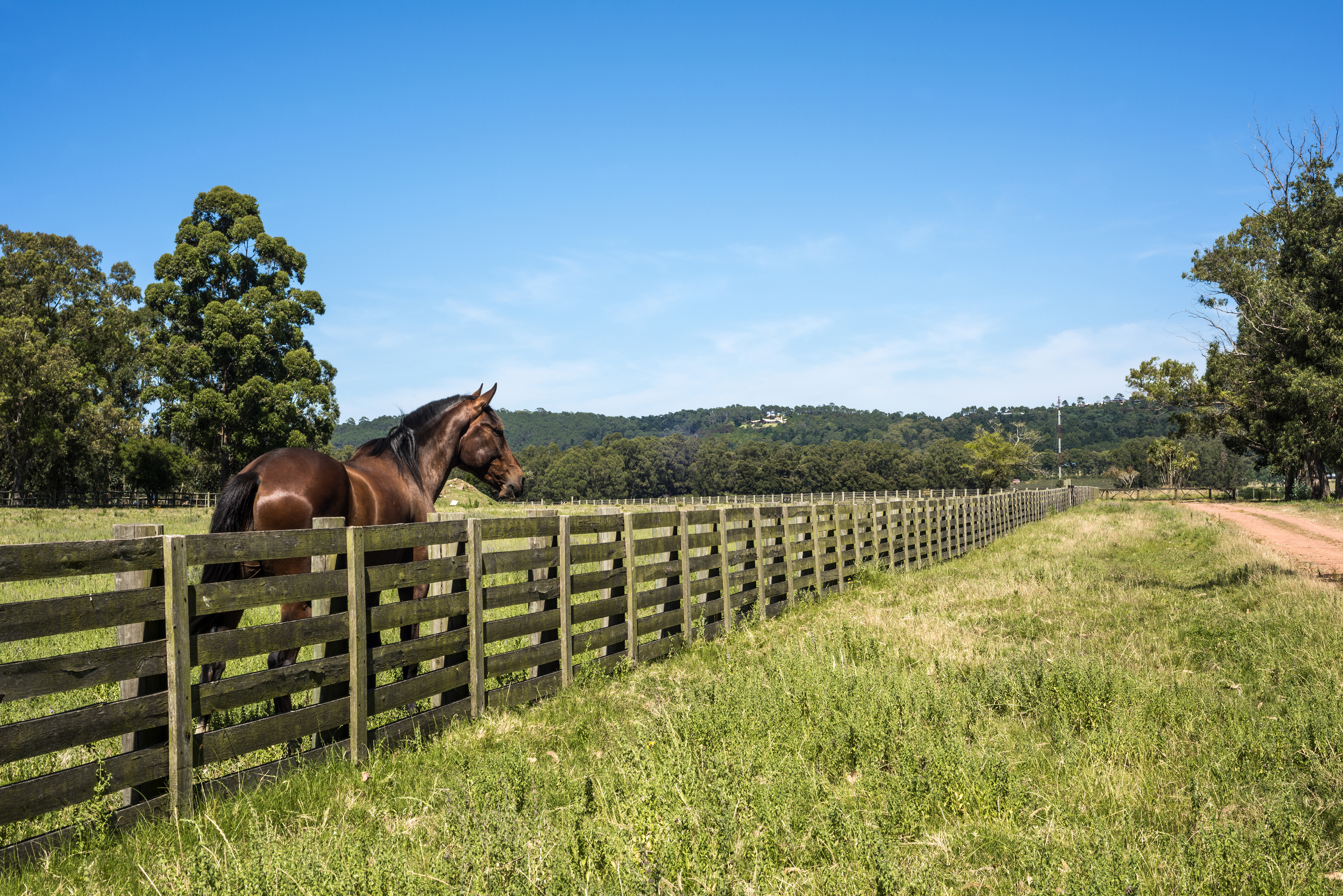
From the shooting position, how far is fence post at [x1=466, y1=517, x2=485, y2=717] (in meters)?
5.30

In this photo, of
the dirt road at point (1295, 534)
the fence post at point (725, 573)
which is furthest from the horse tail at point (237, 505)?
the dirt road at point (1295, 534)

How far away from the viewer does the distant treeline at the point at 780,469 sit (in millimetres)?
124938

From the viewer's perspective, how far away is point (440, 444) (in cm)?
793

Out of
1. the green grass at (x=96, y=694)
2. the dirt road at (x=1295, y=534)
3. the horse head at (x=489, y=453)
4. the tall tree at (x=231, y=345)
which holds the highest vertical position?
the tall tree at (x=231, y=345)

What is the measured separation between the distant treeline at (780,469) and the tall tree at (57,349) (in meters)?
71.3

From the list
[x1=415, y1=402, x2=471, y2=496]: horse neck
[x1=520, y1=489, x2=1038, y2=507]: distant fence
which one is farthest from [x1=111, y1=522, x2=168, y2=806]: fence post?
[x1=520, y1=489, x2=1038, y2=507]: distant fence

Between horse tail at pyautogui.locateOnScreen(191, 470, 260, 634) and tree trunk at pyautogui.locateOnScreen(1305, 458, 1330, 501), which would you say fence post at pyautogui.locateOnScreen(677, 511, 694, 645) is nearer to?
horse tail at pyautogui.locateOnScreen(191, 470, 260, 634)

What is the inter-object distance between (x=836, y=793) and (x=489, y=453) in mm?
5740

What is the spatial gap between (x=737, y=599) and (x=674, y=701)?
3861mm

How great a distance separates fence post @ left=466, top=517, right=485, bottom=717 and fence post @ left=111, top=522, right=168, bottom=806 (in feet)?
6.63

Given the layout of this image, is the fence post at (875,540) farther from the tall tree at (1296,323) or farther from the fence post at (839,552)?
the tall tree at (1296,323)

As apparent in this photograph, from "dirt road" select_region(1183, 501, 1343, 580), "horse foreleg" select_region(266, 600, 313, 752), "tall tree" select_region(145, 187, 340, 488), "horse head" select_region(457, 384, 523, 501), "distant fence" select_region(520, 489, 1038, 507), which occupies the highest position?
"tall tree" select_region(145, 187, 340, 488)

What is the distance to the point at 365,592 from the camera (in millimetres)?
4609

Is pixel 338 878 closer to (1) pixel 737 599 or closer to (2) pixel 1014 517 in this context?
(1) pixel 737 599
